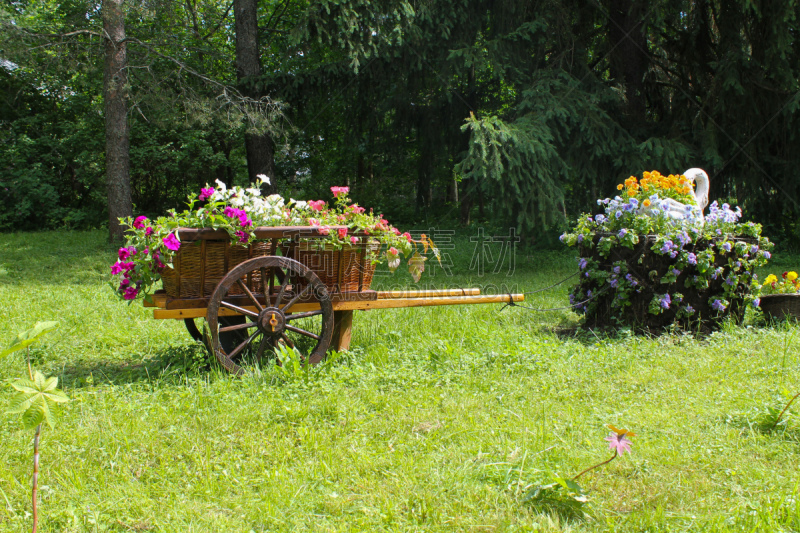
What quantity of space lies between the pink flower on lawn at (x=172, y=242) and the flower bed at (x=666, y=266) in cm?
345

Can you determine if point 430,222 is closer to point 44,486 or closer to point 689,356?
point 689,356

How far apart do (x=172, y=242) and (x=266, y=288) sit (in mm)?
686

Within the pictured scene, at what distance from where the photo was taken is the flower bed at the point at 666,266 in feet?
15.9

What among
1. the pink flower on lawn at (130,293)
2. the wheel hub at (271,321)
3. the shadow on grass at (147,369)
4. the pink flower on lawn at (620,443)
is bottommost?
the shadow on grass at (147,369)

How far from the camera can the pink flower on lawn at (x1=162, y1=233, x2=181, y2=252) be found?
3492 mm

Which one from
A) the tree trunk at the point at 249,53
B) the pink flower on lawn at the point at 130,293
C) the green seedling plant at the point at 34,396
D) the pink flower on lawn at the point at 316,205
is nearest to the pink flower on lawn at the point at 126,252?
the pink flower on lawn at the point at 130,293

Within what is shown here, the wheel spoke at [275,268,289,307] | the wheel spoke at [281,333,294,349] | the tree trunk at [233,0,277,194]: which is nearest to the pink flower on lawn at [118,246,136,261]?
the wheel spoke at [275,268,289,307]

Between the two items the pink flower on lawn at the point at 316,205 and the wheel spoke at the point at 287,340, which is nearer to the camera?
the wheel spoke at the point at 287,340

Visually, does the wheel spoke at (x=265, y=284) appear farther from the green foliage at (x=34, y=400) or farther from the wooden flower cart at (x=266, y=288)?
the green foliage at (x=34, y=400)

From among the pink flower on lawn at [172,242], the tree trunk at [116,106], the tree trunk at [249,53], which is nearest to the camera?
the pink flower on lawn at [172,242]

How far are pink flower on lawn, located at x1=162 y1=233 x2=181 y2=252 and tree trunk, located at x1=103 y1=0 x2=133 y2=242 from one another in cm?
807

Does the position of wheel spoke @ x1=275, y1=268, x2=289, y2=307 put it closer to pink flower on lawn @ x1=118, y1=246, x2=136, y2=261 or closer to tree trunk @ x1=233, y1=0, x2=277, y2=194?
pink flower on lawn @ x1=118, y1=246, x2=136, y2=261

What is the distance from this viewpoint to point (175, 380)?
3.95 metres

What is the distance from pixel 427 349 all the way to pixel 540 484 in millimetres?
2104
